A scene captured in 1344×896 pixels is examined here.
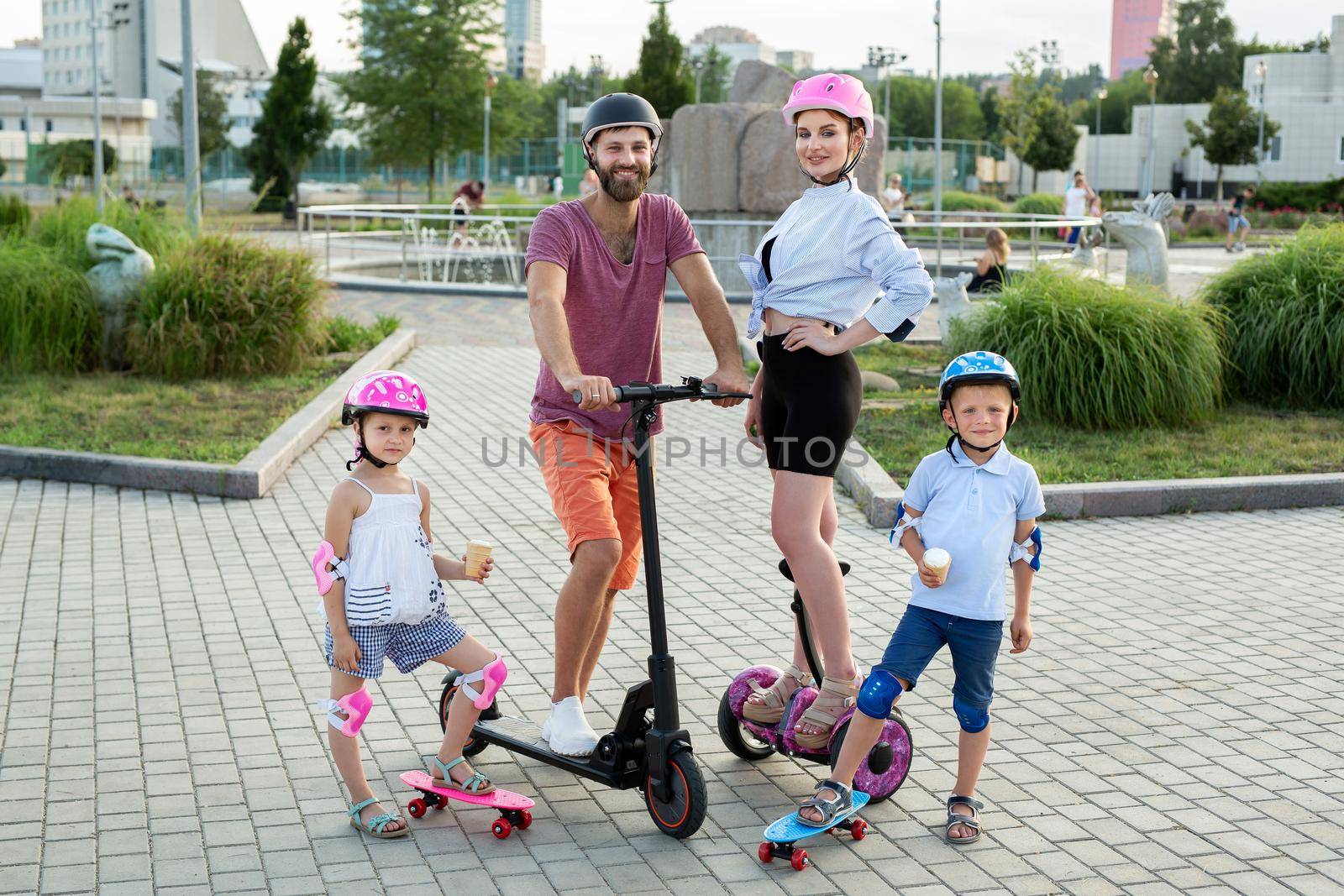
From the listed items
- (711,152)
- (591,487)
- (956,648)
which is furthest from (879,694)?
(711,152)

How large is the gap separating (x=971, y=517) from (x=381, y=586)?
157 centimetres

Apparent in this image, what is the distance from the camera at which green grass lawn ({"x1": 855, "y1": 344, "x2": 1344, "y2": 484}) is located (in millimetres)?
8227

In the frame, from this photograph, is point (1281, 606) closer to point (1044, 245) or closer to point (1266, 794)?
point (1266, 794)

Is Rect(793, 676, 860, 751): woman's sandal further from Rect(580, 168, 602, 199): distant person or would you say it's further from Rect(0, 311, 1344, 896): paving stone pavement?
Rect(580, 168, 602, 199): distant person

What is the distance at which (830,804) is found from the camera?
3.72 metres

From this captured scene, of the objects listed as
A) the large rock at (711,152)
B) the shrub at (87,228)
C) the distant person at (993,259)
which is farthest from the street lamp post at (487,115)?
the distant person at (993,259)

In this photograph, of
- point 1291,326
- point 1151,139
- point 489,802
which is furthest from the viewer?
point 1151,139

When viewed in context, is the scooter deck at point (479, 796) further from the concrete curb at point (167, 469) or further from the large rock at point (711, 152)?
the large rock at point (711, 152)

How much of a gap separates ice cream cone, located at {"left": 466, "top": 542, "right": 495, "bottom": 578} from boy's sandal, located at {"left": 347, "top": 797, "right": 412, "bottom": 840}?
2.30ft

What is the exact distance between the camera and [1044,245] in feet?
89.2

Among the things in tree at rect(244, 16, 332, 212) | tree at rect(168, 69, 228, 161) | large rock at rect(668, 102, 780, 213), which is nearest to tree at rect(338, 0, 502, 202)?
tree at rect(244, 16, 332, 212)

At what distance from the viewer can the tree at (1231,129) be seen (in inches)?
2057

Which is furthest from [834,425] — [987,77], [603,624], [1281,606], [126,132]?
[987,77]

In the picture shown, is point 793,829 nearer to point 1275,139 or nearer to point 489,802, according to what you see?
point 489,802
